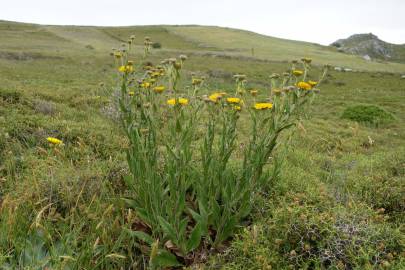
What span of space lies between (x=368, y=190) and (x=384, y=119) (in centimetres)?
917

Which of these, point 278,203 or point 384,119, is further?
point 384,119

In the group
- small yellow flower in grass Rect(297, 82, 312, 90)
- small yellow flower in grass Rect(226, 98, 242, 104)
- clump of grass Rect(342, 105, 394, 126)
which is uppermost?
small yellow flower in grass Rect(297, 82, 312, 90)

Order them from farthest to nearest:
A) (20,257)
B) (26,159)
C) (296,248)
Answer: (26,159) < (296,248) < (20,257)

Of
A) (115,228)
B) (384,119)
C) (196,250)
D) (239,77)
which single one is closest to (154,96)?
(239,77)

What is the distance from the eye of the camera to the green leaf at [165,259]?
2860 mm

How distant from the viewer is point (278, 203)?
11.5ft

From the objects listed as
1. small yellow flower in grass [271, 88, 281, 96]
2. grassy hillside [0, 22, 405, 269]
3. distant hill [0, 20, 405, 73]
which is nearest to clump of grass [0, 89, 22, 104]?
grassy hillside [0, 22, 405, 269]

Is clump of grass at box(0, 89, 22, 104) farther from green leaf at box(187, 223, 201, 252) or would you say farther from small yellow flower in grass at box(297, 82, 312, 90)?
small yellow flower in grass at box(297, 82, 312, 90)

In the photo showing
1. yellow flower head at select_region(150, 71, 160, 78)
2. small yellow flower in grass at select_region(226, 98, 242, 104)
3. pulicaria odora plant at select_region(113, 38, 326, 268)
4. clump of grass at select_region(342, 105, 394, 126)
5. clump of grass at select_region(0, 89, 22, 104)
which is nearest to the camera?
pulicaria odora plant at select_region(113, 38, 326, 268)

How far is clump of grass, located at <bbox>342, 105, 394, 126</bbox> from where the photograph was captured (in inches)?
477

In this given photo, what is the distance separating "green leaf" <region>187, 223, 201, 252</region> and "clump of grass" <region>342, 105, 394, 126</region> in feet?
34.0

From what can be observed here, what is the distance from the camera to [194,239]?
297 centimetres

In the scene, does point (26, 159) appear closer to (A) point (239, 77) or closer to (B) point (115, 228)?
(B) point (115, 228)

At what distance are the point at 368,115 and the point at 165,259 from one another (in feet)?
37.0
